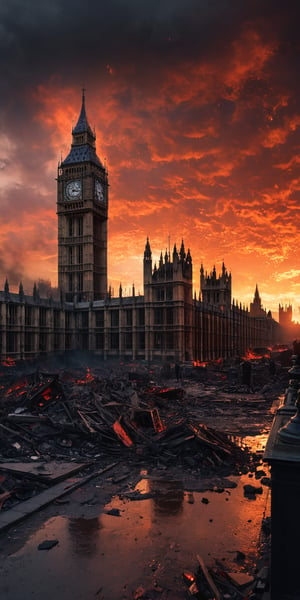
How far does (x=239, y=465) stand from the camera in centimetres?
1286

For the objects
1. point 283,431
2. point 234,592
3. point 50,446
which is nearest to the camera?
point 283,431

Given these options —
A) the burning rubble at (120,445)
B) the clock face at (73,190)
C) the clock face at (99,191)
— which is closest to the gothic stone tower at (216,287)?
the clock face at (99,191)

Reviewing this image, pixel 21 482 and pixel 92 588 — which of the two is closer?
pixel 92 588

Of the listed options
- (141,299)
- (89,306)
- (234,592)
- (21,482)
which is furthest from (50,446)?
(89,306)

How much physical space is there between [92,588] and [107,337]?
54.3 m

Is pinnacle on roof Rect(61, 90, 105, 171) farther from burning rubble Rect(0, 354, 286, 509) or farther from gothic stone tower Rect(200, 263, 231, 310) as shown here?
burning rubble Rect(0, 354, 286, 509)

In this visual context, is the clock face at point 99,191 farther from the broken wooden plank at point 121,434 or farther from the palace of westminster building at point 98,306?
the broken wooden plank at point 121,434

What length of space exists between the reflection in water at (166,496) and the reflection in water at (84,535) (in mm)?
1561

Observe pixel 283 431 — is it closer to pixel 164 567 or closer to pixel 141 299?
pixel 164 567

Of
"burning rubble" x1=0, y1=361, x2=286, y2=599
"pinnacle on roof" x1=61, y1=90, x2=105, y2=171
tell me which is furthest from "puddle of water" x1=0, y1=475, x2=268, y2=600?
"pinnacle on roof" x1=61, y1=90, x2=105, y2=171

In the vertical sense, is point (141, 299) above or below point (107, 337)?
above

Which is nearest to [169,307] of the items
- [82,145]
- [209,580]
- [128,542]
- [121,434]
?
[121,434]

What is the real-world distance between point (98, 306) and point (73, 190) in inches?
1104

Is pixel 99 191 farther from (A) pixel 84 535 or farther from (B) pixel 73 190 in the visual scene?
(A) pixel 84 535
